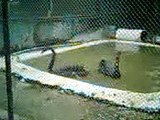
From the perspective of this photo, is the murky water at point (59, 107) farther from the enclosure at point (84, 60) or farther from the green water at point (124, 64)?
the green water at point (124, 64)

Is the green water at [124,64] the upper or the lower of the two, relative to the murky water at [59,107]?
upper

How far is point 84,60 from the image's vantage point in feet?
36.8

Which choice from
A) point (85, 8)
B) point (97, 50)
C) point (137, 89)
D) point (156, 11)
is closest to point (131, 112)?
point (137, 89)

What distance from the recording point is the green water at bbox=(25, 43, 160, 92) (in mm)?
8719

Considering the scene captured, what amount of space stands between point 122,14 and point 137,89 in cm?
718

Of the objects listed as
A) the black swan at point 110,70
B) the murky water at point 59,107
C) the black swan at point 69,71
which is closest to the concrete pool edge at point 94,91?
the murky water at point 59,107

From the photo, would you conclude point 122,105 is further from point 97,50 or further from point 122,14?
point 122,14

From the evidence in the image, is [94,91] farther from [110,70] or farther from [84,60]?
[84,60]

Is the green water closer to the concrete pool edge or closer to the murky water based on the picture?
the concrete pool edge

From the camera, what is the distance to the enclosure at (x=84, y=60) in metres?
6.92

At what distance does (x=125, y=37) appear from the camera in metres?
14.5

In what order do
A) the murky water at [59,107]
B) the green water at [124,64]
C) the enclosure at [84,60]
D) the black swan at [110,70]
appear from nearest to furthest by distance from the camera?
1. the murky water at [59,107]
2. the enclosure at [84,60]
3. the green water at [124,64]
4. the black swan at [110,70]

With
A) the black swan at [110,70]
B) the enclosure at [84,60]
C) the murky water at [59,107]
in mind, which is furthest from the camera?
the black swan at [110,70]

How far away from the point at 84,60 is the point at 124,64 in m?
1.23
